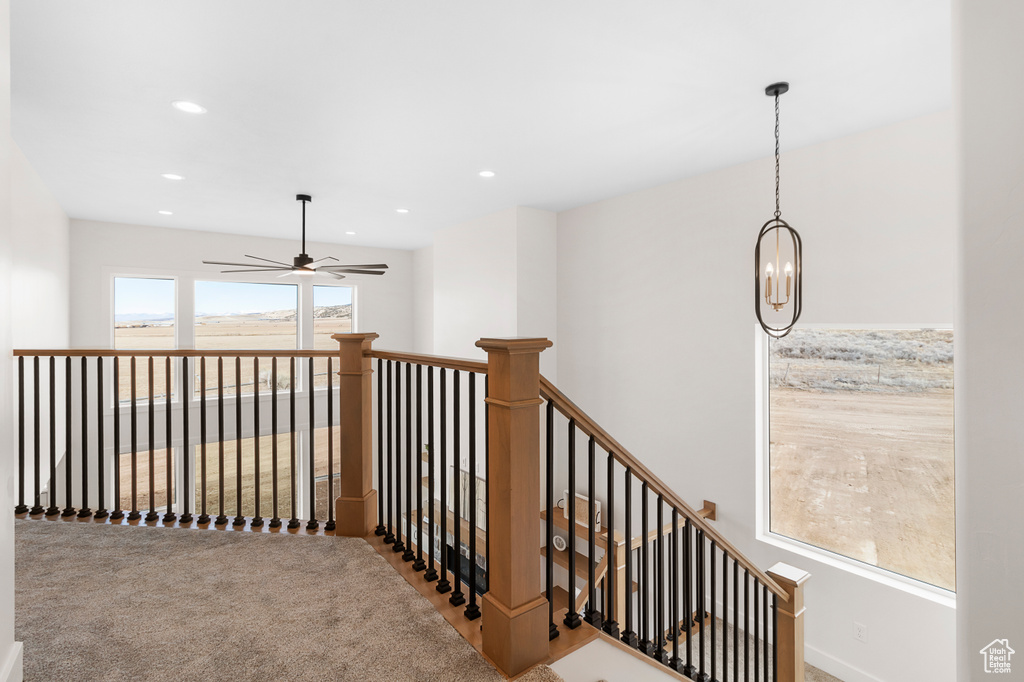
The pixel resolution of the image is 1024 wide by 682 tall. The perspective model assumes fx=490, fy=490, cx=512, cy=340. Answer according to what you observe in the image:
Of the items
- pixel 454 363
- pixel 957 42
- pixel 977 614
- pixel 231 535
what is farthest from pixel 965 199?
pixel 231 535

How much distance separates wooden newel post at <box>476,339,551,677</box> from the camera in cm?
151

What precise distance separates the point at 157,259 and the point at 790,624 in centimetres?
735

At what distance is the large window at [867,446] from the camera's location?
3.11 metres

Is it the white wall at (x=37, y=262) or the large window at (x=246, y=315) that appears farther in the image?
the large window at (x=246, y=315)

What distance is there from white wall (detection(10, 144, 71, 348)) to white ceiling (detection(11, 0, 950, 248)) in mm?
246

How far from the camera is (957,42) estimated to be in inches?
29.2

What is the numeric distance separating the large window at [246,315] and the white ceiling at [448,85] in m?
2.47

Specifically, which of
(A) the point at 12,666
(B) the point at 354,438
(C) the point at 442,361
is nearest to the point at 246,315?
(B) the point at 354,438

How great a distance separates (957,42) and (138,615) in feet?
8.75

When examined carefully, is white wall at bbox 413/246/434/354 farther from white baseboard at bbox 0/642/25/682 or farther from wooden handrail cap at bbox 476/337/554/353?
white baseboard at bbox 0/642/25/682

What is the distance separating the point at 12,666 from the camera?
1.24 meters

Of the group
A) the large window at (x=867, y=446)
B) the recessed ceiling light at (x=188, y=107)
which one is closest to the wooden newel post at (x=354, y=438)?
the recessed ceiling light at (x=188, y=107)

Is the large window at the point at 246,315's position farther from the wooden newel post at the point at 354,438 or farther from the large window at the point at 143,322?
the wooden newel post at the point at 354,438

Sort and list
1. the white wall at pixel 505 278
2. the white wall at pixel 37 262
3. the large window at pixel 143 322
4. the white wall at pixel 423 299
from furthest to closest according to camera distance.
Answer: the white wall at pixel 423 299 → the large window at pixel 143 322 → the white wall at pixel 505 278 → the white wall at pixel 37 262
